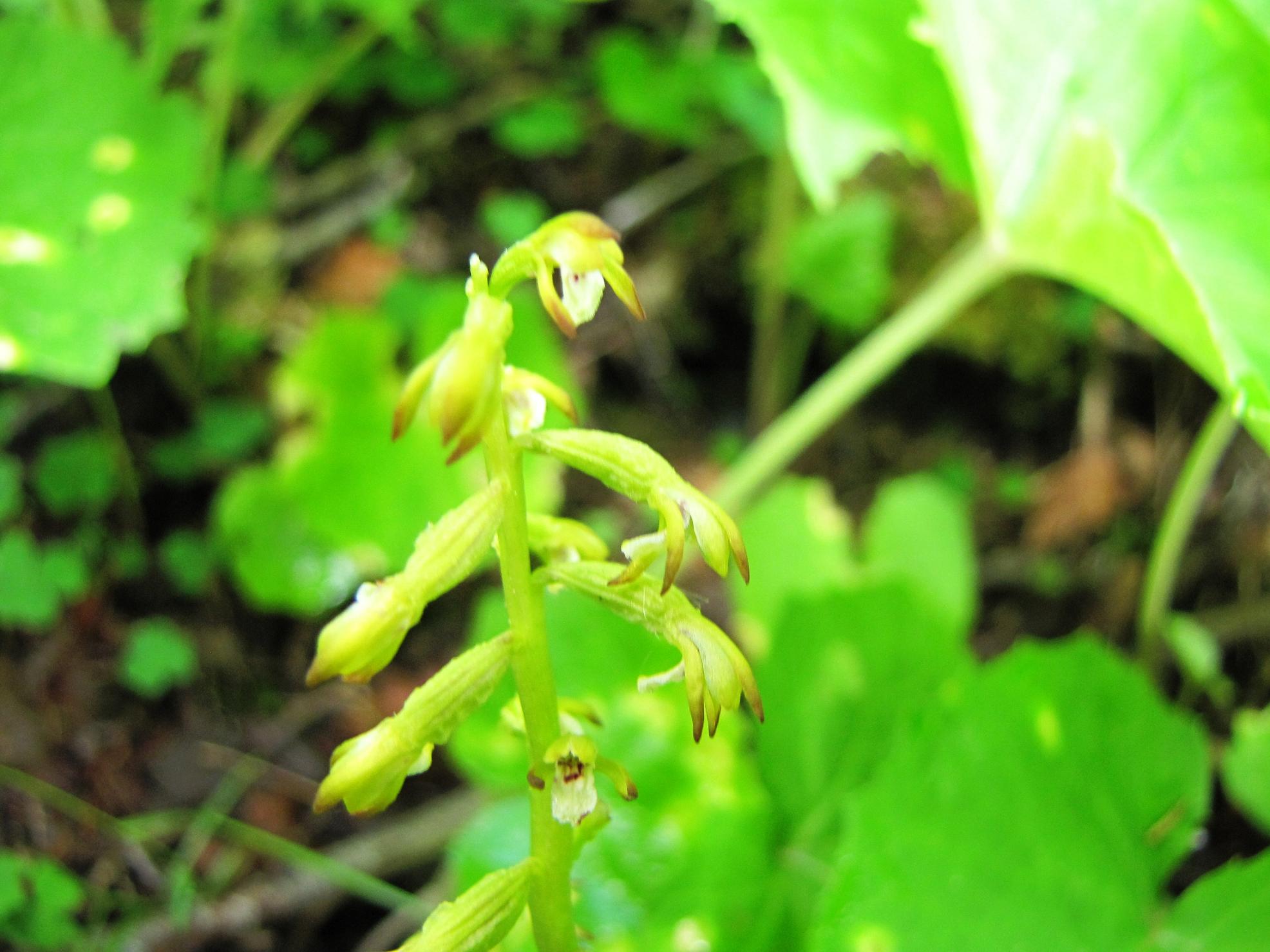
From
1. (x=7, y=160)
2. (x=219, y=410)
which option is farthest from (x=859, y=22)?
(x=219, y=410)

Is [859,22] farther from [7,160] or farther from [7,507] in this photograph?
[7,507]

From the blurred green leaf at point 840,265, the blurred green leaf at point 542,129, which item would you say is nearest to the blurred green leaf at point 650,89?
the blurred green leaf at point 542,129

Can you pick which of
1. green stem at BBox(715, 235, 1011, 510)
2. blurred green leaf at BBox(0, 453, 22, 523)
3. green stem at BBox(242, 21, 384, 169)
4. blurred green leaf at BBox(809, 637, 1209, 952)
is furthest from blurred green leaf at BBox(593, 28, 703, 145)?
blurred green leaf at BBox(809, 637, 1209, 952)

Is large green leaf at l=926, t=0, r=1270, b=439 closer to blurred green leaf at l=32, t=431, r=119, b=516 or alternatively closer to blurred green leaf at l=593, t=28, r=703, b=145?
blurred green leaf at l=593, t=28, r=703, b=145

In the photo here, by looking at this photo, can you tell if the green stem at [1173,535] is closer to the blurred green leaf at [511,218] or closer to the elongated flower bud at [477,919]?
the elongated flower bud at [477,919]

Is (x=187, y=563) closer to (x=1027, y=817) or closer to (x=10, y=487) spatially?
(x=10, y=487)

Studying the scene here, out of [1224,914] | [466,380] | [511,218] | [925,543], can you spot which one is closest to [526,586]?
[466,380]
